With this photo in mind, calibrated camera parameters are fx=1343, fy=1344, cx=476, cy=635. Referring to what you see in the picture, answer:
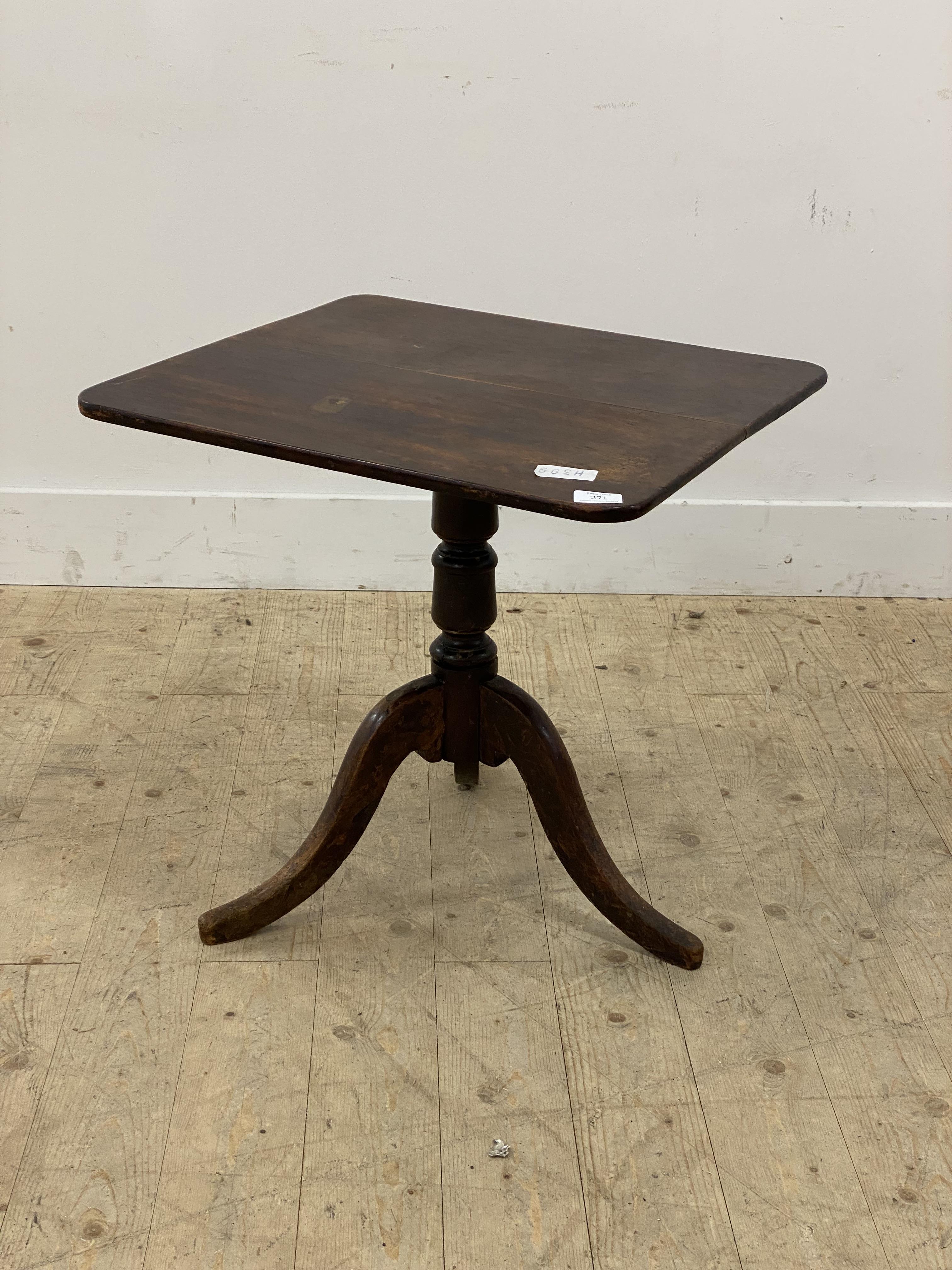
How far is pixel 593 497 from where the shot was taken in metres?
1.26

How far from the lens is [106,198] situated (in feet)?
8.24

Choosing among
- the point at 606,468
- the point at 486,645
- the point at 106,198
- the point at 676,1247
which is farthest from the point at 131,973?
the point at 106,198

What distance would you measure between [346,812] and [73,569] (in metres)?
1.27

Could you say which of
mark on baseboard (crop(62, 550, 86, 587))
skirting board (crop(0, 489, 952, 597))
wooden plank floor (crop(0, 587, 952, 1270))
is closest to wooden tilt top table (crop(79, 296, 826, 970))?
wooden plank floor (crop(0, 587, 952, 1270))

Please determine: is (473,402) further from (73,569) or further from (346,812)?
(73,569)

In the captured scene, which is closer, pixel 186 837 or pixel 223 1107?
pixel 223 1107

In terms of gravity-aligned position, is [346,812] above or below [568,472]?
below

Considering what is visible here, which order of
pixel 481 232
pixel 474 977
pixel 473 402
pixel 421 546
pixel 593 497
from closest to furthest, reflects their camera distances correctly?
pixel 593 497 < pixel 473 402 < pixel 474 977 < pixel 481 232 < pixel 421 546

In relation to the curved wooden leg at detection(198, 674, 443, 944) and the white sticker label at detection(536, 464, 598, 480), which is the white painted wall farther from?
the white sticker label at detection(536, 464, 598, 480)

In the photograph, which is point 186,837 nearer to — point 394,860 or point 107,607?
point 394,860

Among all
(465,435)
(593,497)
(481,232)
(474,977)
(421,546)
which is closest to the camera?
(593,497)

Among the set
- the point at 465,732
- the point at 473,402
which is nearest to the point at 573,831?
the point at 465,732

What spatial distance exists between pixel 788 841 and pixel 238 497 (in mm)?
1312

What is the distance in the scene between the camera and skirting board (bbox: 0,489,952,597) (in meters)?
2.70
